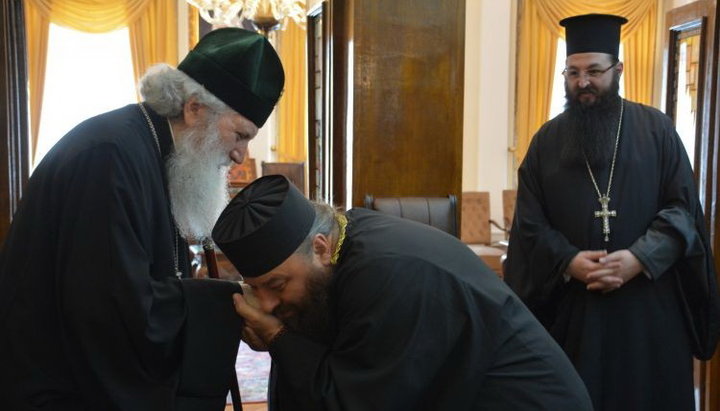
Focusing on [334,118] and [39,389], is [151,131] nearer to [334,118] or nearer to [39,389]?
[39,389]

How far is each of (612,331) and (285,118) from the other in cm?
884

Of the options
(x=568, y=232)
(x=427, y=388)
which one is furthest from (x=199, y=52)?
(x=568, y=232)

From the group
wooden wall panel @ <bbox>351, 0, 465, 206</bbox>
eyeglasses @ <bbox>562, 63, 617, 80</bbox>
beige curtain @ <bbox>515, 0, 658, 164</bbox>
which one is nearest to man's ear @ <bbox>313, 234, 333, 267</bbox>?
eyeglasses @ <bbox>562, 63, 617, 80</bbox>

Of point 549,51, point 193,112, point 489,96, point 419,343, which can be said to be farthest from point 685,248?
point 549,51

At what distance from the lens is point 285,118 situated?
1157 centimetres

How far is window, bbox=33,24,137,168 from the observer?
10.5 meters

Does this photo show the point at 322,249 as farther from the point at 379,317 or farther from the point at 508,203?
the point at 508,203

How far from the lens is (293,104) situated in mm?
11586

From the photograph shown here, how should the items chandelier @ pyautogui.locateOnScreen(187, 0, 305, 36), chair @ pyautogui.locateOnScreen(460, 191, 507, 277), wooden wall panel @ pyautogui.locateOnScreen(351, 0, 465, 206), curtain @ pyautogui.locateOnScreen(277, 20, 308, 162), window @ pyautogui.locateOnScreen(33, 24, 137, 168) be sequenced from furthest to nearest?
curtain @ pyautogui.locateOnScreen(277, 20, 308, 162) < window @ pyautogui.locateOnScreen(33, 24, 137, 168) < chair @ pyautogui.locateOnScreen(460, 191, 507, 277) < chandelier @ pyautogui.locateOnScreen(187, 0, 305, 36) < wooden wall panel @ pyautogui.locateOnScreen(351, 0, 465, 206)

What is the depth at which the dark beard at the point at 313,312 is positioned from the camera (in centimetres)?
186

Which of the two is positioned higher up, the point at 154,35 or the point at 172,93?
the point at 154,35

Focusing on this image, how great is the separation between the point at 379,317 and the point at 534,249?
1709mm

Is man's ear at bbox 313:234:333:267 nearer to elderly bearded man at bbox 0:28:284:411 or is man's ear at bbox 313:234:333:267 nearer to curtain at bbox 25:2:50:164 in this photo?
elderly bearded man at bbox 0:28:284:411

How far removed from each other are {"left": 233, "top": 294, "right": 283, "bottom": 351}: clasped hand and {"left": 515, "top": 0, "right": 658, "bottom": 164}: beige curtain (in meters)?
8.17
